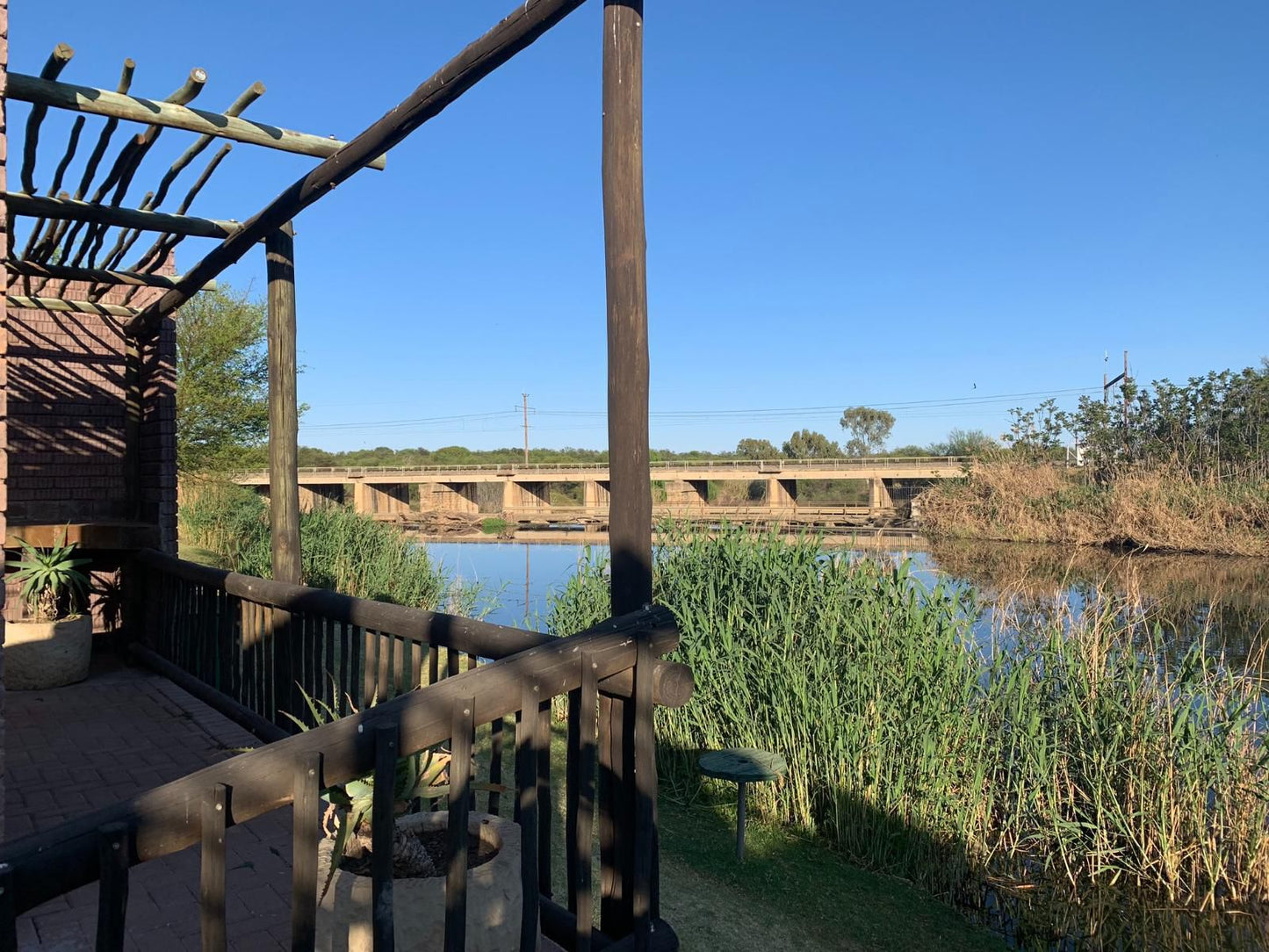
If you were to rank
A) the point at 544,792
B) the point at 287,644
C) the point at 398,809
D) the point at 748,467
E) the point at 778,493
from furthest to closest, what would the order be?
the point at 748,467 < the point at 778,493 < the point at 287,644 < the point at 544,792 < the point at 398,809

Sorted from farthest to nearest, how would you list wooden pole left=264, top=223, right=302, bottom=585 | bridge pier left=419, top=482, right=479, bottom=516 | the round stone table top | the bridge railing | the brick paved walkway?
bridge pier left=419, top=482, right=479, bottom=516 < the bridge railing < wooden pole left=264, top=223, right=302, bottom=585 < the round stone table top < the brick paved walkway

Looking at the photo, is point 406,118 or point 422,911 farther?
point 406,118

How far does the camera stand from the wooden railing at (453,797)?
1527 mm

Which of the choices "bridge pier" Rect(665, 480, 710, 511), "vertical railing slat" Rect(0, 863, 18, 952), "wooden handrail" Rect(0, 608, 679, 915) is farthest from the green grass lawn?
"bridge pier" Rect(665, 480, 710, 511)

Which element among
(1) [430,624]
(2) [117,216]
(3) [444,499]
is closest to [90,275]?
(2) [117,216]

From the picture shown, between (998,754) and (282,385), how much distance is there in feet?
15.7

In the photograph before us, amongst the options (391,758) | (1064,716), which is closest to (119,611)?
(391,758)

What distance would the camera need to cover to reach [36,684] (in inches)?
247

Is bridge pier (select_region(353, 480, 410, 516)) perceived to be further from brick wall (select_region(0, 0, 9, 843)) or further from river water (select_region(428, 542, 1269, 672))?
brick wall (select_region(0, 0, 9, 843))

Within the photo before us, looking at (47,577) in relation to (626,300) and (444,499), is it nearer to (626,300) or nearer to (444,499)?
(626,300)

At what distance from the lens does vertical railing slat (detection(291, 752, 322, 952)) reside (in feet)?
5.87

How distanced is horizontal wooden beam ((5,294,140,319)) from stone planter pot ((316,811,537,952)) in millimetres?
6644

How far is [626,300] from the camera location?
281 centimetres

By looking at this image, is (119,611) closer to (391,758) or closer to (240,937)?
(240,937)
